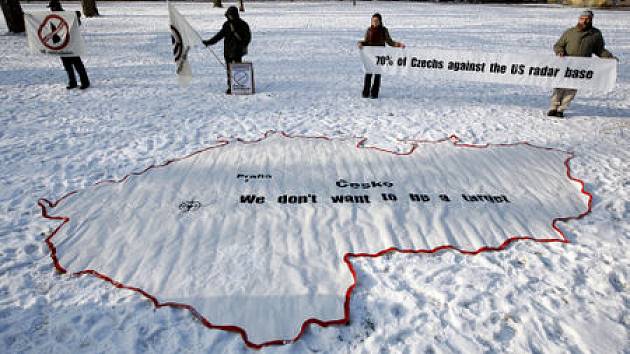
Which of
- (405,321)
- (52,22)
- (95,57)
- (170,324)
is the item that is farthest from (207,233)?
(95,57)

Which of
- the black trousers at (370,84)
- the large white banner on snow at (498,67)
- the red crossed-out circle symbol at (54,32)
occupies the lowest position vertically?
the black trousers at (370,84)

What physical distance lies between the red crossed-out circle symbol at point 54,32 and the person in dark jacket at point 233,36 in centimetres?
269

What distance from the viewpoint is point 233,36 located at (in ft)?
23.4

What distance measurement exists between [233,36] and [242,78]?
2.72 feet

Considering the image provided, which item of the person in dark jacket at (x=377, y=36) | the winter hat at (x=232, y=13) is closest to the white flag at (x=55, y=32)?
the winter hat at (x=232, y=13)

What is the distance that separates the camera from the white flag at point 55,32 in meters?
6.81

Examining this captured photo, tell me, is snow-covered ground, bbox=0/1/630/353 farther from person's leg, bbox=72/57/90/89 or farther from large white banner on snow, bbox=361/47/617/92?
large white banner on snow, bbox=361/47/617/92

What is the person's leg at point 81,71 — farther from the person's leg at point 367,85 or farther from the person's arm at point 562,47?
the person's arm at point 562,47

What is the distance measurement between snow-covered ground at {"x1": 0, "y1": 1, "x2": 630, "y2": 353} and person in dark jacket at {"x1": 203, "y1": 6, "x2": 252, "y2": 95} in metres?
0.87

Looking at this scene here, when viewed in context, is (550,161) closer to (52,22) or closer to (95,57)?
(52,22)

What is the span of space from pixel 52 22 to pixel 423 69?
23.5 ft

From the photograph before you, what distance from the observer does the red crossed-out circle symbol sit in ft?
22.4

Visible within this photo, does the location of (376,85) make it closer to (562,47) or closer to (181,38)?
(562,47)

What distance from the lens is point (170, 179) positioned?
4.34 metres
